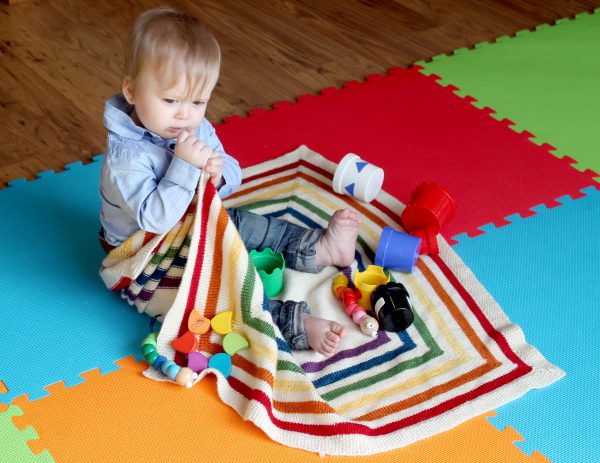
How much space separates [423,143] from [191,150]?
2.47ft

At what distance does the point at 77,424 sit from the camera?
123 centimetres

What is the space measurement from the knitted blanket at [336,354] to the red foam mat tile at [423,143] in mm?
272

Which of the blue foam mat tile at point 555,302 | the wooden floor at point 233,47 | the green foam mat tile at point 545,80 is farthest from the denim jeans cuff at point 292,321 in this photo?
the green foam mat tile at point 545,80

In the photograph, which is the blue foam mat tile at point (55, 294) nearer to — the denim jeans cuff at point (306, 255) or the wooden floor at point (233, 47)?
the wooden floor at point (233, 47)

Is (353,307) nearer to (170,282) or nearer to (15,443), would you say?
(170,282)

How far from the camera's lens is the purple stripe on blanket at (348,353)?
1.34 meters

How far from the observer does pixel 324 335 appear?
4.38 ft

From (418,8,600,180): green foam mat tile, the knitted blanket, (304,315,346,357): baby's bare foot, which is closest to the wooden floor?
(418,8,600,180): green foam mat tile

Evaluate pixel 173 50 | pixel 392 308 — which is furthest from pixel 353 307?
pixel 173 50

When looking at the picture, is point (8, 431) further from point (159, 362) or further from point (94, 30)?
point (94, 30)

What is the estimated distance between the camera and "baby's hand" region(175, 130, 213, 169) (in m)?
1.31

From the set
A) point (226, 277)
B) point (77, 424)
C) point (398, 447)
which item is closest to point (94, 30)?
point (226, 277)

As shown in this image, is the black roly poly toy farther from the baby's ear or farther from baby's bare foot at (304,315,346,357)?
the baby's ear

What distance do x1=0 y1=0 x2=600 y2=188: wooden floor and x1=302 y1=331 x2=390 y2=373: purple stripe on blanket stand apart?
0.79m
